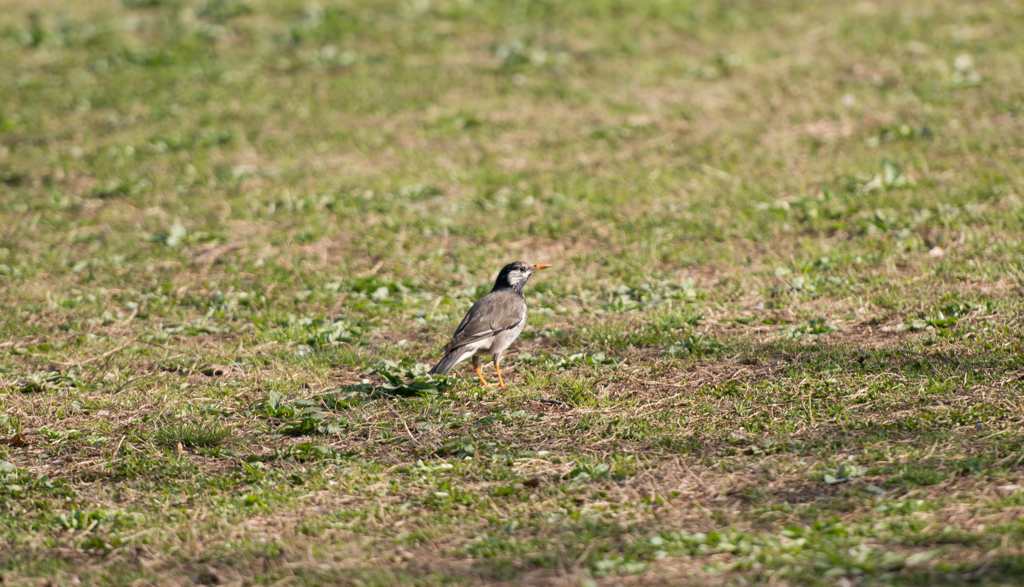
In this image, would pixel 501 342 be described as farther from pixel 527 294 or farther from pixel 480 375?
pixel 527 294

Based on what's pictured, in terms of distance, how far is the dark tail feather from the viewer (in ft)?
24.5

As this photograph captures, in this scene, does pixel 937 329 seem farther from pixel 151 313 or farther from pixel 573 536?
pixel 151 313

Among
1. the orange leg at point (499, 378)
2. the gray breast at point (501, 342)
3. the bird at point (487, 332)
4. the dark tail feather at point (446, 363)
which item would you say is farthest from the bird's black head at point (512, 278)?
the dark tail feather at point (446, 363)

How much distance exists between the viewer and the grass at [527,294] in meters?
5.46

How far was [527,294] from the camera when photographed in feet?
31.8

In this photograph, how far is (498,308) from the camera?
7.98m

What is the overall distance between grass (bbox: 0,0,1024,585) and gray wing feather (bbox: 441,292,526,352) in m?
0.40

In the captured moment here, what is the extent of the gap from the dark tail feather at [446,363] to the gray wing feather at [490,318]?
6 cm

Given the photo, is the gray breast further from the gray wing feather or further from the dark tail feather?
the dark tail feather

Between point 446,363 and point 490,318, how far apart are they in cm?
57

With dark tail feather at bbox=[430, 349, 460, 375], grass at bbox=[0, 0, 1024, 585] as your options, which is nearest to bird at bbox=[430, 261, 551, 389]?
dark tail feather at bbox=[430, 349, 460, 375]

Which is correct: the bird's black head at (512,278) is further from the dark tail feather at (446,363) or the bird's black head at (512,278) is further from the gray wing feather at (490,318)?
the dark tail feather at (446,363)

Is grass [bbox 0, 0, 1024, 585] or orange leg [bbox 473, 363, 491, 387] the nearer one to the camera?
grass [bbox 0, 0, 1024, 585]

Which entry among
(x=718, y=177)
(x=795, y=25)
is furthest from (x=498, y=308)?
(x=795, y=25)
